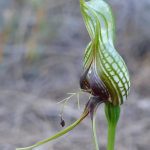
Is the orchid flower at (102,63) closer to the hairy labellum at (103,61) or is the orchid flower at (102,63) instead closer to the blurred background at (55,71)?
the hairy labellum at (103,61)

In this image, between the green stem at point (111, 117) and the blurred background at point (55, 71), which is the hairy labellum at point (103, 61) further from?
Result: the blurred background at point (55, 71)

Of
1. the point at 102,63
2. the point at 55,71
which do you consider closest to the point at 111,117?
the point at 102,63

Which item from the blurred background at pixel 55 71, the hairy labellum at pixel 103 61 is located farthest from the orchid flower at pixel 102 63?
the blurred background at pixel 55 71

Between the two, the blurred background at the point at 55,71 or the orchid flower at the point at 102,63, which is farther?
the blurred background at the point at 55,71

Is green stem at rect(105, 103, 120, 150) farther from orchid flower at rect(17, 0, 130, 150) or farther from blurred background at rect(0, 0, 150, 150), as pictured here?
blurred background at rect(0, 0, 150, 150)

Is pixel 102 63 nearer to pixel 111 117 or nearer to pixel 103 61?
pixel 103 61

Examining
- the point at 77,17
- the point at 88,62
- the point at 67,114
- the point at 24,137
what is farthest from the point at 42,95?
the point at 88,62

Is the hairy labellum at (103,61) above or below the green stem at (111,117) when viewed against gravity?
above

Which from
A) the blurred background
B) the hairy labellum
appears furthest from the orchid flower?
the blurred background
